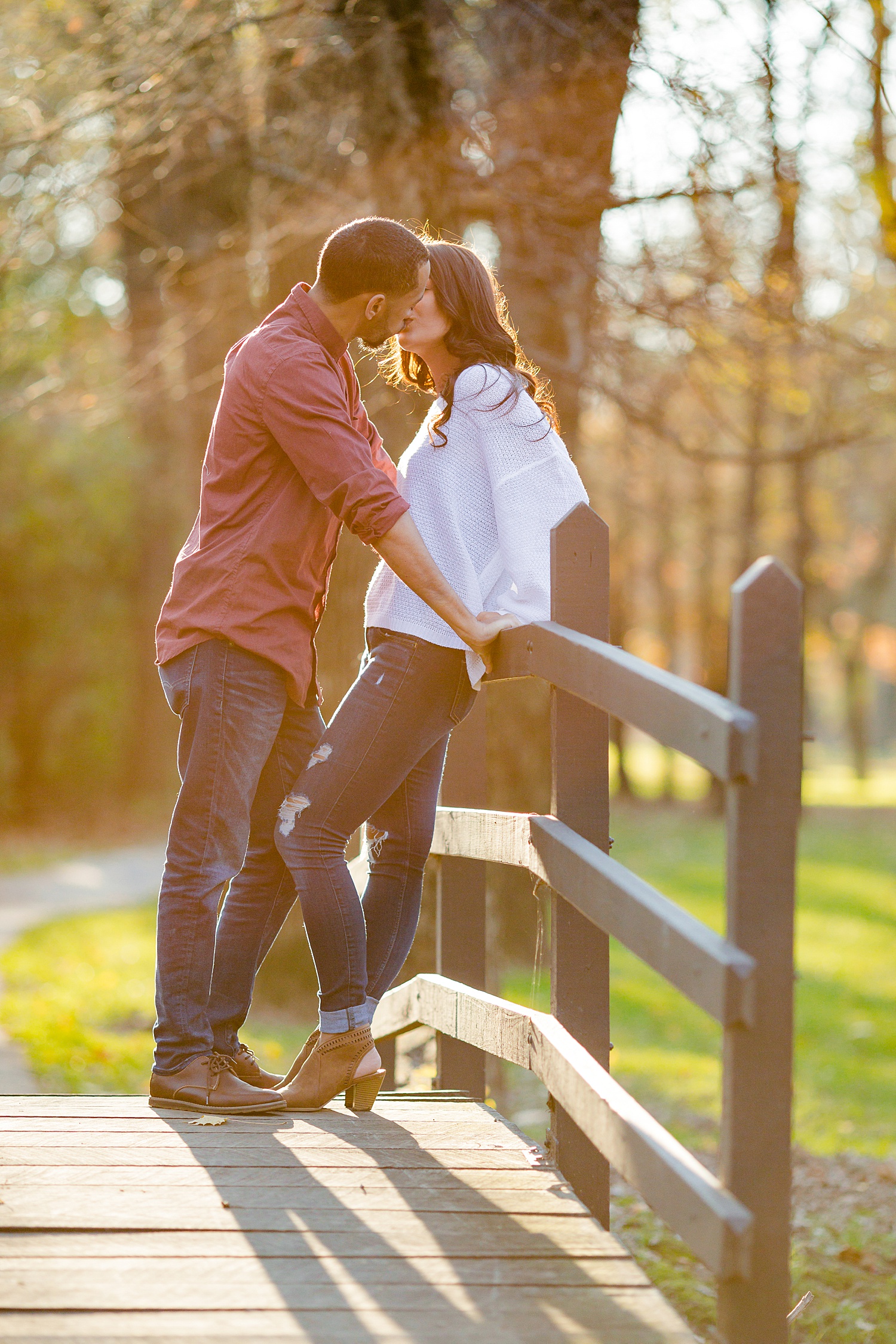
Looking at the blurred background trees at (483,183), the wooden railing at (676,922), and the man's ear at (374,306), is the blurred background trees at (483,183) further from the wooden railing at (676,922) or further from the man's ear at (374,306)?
the wooden railing at (676,922)

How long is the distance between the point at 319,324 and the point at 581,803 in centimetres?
123

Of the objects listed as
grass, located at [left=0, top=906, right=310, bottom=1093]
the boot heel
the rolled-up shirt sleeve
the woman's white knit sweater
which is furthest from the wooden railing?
grass, located at [left=0, top=906, right=310, bottom=1093]

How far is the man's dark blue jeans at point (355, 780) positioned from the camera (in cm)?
322

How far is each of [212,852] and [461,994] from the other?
2.46 feet

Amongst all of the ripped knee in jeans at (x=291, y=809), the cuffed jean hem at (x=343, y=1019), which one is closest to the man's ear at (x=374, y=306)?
the ripped knee in jeans at (x=291, y=809)

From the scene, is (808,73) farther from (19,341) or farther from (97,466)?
(97,466)

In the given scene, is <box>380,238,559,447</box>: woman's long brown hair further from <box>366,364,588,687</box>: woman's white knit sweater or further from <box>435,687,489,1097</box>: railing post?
<box>435,687,489,1097</box>: railing post

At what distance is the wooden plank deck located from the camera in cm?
224

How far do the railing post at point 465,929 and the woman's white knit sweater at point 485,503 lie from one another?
2.00 ft

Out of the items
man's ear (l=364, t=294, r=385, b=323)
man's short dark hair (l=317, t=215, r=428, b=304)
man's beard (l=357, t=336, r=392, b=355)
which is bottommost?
man's beard (l=357, t=336, r=392, b=355)

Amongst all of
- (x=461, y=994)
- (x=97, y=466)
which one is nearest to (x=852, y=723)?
(x=97, y=466)

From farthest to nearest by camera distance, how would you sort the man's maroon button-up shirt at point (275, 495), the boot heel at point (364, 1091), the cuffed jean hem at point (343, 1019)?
the boot heel at point (364, 1091) → the cuffed jean hem at point (343, 1019) → the man's maroon button-up shirt at point (275, 495)

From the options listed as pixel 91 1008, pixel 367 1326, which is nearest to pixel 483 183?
pixel 367 1326

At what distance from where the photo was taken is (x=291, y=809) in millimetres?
3283
